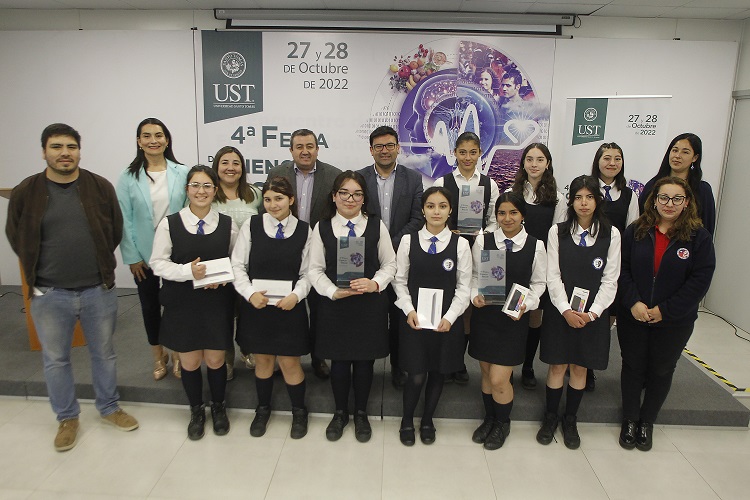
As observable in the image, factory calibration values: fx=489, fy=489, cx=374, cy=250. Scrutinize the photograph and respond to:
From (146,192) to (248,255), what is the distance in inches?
30.3

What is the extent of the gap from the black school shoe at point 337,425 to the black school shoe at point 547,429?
110cm

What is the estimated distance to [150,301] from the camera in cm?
294

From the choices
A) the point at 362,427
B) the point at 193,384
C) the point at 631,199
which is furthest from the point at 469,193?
the point at 193,384

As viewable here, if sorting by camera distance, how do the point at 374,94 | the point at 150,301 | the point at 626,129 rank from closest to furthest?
1. the point at 150,301
2. the point at 626,129
3. the point at 374,94

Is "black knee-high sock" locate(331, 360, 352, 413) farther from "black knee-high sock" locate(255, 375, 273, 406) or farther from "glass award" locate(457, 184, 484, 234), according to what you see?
"glass award" locate(457, 184, 484, 234)

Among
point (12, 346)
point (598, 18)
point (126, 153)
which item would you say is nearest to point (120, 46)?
point (126, 153)

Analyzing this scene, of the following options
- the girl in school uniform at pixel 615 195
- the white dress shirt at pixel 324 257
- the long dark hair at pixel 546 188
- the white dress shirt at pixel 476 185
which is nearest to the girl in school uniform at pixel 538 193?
the long dark hair at pixel 546 188

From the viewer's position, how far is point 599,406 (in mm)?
2934

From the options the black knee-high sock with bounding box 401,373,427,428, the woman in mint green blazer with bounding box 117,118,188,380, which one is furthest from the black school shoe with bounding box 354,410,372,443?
the woman in mint green blazer with bounding box 117,118,188,380

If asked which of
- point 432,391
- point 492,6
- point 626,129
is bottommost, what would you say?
point 432,391

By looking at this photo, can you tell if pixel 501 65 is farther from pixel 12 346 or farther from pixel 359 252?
pixel 12 346

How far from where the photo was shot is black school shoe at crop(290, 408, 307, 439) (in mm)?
2750

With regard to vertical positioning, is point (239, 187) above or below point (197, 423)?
above

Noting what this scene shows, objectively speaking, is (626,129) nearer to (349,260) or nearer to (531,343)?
(531,343)
